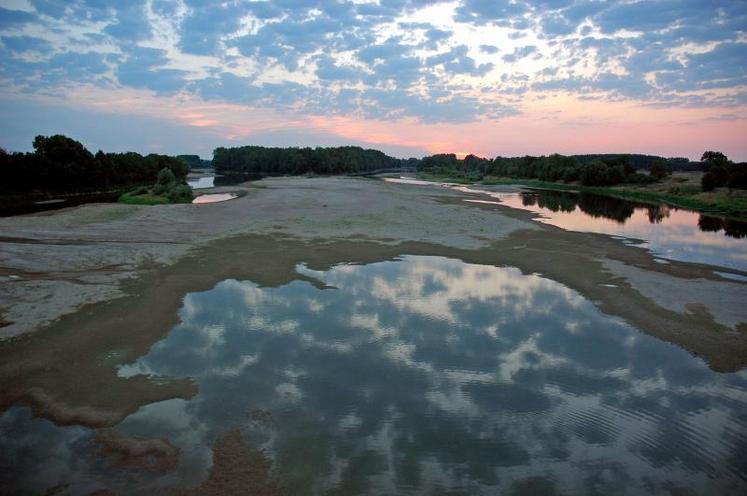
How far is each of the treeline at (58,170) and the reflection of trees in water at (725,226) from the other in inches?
2734

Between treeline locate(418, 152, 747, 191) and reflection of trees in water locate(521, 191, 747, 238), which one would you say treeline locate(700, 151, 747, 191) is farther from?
reflection of trees in water locate(521, 191, 747, 238)

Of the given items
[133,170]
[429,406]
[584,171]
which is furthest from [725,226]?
[133,170]

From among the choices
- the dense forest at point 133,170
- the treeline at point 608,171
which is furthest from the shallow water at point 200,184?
the treeline at point 608,171

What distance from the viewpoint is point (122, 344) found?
12.1 meters

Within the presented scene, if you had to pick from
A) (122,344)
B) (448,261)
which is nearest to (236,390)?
(122,344)

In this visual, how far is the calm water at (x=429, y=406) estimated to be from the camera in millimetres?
7516

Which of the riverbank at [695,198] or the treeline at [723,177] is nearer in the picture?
the riverbank at [695,198]

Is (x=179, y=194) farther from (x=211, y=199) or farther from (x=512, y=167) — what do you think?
(x=512, y=167)

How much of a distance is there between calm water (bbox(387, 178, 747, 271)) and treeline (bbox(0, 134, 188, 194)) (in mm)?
56547

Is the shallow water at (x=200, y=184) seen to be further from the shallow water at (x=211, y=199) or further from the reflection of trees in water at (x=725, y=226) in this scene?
the reflection of trees in water at (x=725, y=226)

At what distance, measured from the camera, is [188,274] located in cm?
1914

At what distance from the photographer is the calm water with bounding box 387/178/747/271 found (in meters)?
26.3

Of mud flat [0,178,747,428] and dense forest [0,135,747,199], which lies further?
dense forest [0,135,747,199]

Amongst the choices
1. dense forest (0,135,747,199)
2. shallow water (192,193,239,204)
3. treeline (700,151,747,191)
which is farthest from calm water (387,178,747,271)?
shallow water (192,193,239,204)
